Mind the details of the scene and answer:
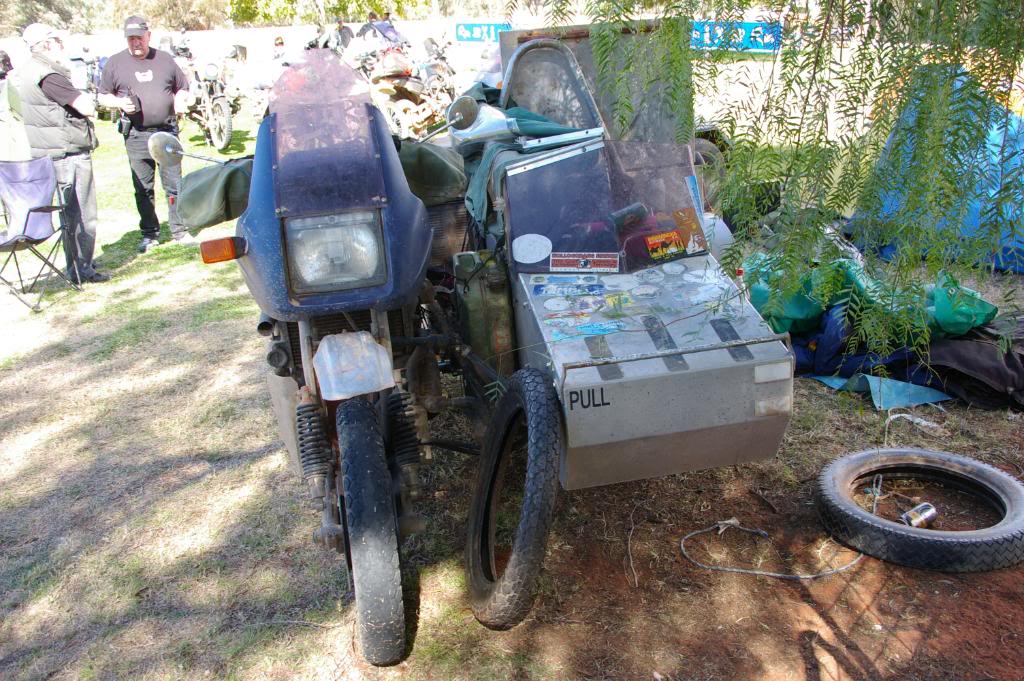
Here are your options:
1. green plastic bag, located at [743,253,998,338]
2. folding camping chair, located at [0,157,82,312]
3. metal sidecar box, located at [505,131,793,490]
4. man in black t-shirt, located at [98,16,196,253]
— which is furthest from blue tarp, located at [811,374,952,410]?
Answer: folding camping chair, located at [0,157,82,312]

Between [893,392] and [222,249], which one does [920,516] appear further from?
[222,249]

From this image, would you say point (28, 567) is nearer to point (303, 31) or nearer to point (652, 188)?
point (652, 188)

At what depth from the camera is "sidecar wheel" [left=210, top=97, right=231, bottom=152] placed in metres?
13.4

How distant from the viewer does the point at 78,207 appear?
7.11 meters

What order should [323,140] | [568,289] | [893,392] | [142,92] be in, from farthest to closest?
1. [142,92]
2. [893,392]
3. [568,289]
4. [323,140]

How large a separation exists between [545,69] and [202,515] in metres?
3.19

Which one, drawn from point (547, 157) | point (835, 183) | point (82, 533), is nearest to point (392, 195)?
point (547, 157)

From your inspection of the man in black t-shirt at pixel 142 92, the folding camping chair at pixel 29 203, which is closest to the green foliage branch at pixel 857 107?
the folding camping chair at pixel 29 203

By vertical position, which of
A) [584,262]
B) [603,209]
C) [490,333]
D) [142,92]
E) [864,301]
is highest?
[142,92]

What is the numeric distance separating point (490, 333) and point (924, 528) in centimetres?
195

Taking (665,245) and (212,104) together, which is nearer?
(665,245)

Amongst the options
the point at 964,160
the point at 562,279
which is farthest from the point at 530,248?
the point at 964,160

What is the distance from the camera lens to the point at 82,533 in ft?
12.0

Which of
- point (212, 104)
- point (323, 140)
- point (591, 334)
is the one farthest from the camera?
point (212, 104)
